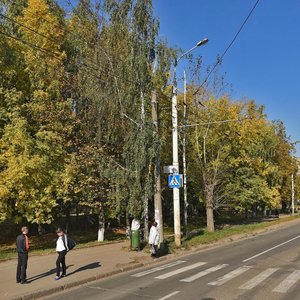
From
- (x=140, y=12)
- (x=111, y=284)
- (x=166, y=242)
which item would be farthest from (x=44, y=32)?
(x=111, y=284)

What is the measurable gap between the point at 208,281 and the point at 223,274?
127 centimetres

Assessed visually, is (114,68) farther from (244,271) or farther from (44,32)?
(244,271)

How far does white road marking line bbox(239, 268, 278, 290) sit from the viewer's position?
10.3 metres

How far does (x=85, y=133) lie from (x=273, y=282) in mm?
15589

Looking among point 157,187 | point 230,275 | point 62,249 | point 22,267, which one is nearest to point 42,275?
point 62,249

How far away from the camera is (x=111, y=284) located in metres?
11.3

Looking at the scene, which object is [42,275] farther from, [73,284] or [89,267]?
[89,267]

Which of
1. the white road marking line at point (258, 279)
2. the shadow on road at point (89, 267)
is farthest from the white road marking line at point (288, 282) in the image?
the shadow on road at point (89, 267)

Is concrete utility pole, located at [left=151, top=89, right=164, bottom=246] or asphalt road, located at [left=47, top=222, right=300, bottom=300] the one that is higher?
concrete utility pole, located at [left=151, top=89, right=164, bottom=246]

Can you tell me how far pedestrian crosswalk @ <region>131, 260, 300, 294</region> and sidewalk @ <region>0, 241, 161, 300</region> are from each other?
49.8 inches

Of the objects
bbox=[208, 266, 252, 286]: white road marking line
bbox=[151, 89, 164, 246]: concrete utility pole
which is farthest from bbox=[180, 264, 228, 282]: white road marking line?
bbox=[151, 89, 164, 246]: concrete utility pole

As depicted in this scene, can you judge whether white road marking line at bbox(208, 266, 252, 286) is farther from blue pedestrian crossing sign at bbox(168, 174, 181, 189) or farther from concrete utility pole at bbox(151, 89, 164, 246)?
blue pedestrian crossing sign at bbox(168, 174, 181, 189)

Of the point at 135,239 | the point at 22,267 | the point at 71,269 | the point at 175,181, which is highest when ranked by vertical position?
the point at 175,181

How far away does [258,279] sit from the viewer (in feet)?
37.0
